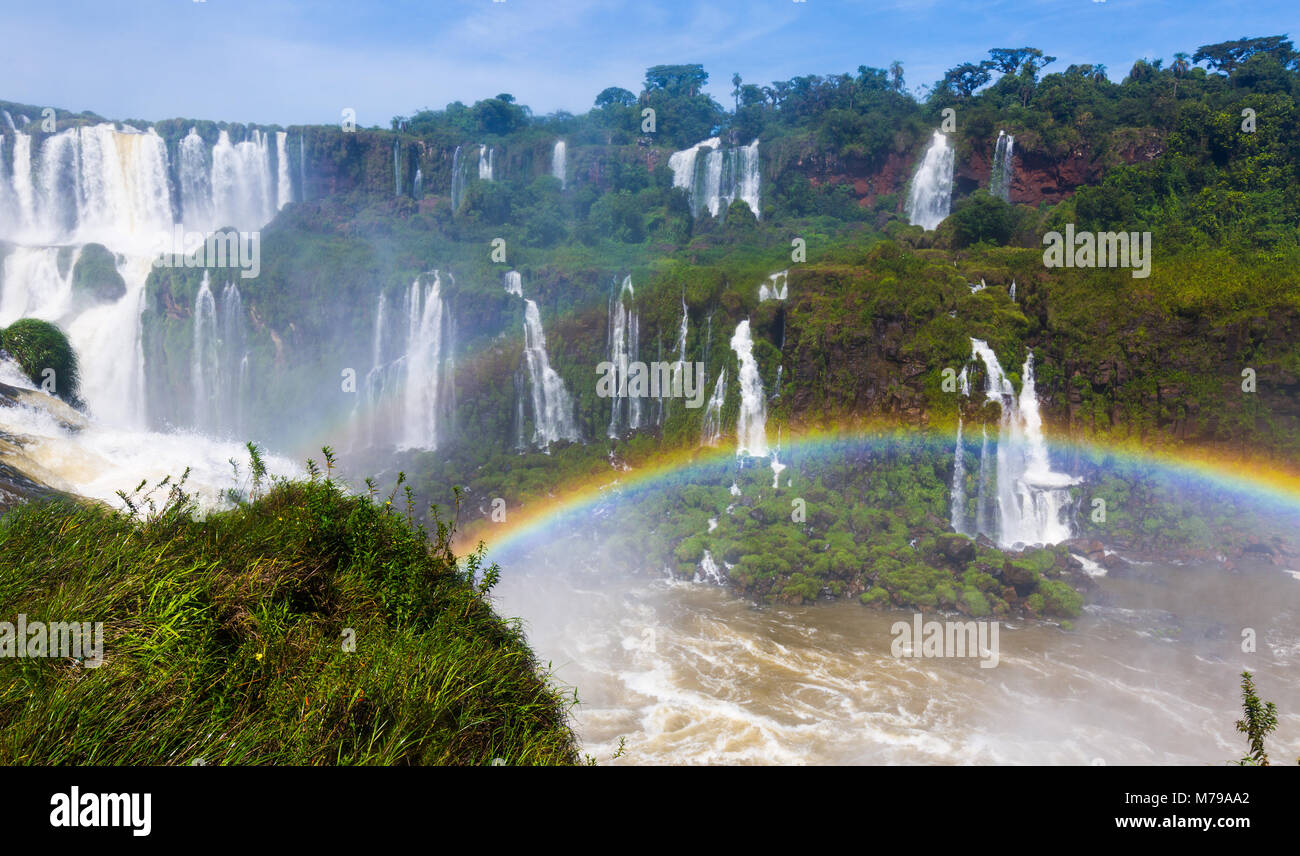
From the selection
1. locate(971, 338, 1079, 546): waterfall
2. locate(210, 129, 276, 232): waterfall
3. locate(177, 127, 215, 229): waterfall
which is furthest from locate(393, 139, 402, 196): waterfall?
locate(971, 338, 1079, 546): waterfall

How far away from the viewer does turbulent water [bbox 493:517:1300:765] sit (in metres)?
14.2

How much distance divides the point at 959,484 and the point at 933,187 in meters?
24.7

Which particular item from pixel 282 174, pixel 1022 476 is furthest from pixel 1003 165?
pixel 282 174

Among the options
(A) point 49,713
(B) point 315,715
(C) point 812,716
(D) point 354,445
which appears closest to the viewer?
(A) point 49,713

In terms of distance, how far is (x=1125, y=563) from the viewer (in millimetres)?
23422

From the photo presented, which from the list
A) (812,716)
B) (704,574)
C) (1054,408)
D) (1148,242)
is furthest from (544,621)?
(1148,242)

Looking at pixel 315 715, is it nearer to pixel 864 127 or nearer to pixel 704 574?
pixel 704 574

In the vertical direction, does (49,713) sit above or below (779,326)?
below

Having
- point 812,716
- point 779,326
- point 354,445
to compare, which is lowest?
point 812,716

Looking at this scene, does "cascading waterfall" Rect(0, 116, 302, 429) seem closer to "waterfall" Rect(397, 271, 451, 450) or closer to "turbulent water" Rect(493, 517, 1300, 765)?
"waterfall" Rect(397, 271, 451, 450)

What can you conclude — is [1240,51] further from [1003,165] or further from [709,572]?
[709,572]

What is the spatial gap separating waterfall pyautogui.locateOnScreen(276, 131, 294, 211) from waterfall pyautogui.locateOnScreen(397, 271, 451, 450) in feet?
61.4

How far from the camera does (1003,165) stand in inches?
1622

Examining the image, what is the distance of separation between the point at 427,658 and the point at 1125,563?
2484 centimetres
